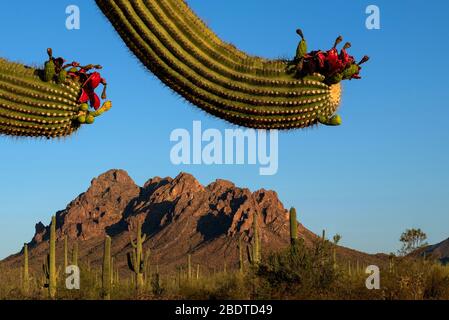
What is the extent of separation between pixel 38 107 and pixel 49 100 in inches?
3.9

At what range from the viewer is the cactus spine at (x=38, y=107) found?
418cm

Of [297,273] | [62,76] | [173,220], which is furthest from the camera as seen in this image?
[173,220]

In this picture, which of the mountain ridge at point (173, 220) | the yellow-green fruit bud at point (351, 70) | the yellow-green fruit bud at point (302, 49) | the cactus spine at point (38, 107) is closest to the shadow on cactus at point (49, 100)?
the cactus spine at point (38, 107)

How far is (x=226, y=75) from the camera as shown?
398 cm

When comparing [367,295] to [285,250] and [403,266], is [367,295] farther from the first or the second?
[285,250]

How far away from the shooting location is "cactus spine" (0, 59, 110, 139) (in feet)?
13.7

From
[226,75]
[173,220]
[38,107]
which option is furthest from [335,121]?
[173,220]

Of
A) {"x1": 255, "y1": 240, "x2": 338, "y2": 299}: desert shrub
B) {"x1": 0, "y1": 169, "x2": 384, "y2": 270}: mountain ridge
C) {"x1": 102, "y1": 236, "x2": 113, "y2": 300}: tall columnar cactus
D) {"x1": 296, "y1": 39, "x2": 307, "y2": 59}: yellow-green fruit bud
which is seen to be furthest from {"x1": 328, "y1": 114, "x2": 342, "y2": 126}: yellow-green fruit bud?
{"x1": 0, "y1": 169, "x2": 384, "y2": 270}: mountain ridge

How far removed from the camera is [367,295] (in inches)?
782

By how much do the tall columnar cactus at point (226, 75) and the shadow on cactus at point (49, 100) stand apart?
39cm

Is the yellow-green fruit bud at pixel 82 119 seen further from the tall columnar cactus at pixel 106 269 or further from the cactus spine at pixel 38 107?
the tall columnar cactus at pixel 106 269

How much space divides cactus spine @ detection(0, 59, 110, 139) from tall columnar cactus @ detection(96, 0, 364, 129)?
0.58 m

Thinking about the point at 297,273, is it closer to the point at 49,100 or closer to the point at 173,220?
the point at 49,100

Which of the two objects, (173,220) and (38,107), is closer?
(38,107)
